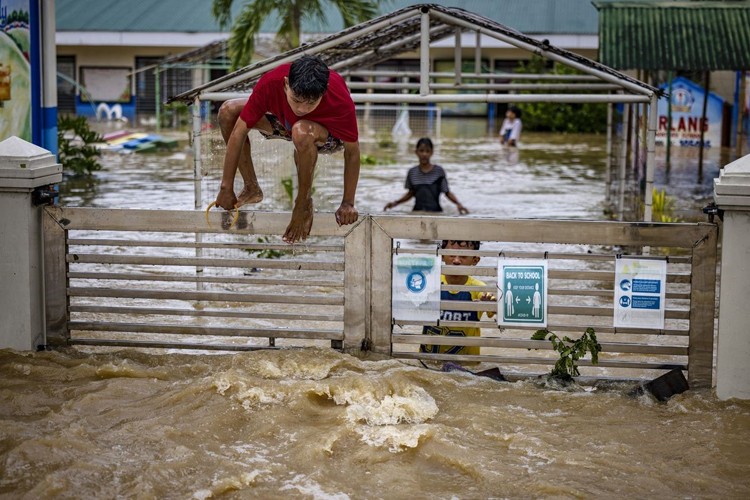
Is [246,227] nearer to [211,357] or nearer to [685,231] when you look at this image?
[211,357]

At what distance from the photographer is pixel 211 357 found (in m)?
7.59

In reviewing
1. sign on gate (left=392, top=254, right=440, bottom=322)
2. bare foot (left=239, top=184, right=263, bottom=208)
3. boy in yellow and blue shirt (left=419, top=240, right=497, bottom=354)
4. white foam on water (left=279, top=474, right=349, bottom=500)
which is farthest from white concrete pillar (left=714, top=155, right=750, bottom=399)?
bare foot (left=239, top=184, right=263, bottom=208)

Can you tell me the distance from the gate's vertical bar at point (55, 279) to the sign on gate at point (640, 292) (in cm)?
388

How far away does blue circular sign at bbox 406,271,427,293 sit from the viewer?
23.6 ft

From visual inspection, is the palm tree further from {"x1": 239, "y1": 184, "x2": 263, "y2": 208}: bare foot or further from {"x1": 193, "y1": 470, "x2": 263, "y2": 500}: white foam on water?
{"x1": 193, "y1": 470, "x2": 263, "y2": 500}: white foam on water

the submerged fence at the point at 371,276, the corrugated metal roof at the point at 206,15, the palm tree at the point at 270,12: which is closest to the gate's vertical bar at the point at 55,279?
the submerged fence at the point at 371,276

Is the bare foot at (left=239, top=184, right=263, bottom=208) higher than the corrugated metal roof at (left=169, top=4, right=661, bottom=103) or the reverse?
the reverse

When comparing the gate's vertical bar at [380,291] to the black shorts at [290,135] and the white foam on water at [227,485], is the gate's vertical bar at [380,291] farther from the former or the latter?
the white foam on water at [227,485]

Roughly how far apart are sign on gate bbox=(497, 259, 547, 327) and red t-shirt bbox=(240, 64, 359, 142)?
1.41 metres

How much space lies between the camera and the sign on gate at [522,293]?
7.00 metres

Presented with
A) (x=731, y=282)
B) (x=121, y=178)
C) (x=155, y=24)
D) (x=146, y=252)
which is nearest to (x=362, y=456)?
(x=731, y=282)

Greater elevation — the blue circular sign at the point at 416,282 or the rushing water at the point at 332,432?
the blue circular sign at the point at 416,282

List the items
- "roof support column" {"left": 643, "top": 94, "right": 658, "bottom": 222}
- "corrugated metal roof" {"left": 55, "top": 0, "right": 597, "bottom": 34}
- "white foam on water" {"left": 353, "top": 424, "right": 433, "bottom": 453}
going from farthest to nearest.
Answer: "corrugated metal roof" {"left": 55, "top": 0, "right": 597, "bottom": 34}
"roof support column" {"left": 643, "top": 94, "right": 658, "bottom": 222}
"white foam on water" {"left": 353, "top": 424, "right": 433, "bottom": 453}

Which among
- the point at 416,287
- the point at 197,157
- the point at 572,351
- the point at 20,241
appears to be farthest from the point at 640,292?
the point at 197,157
